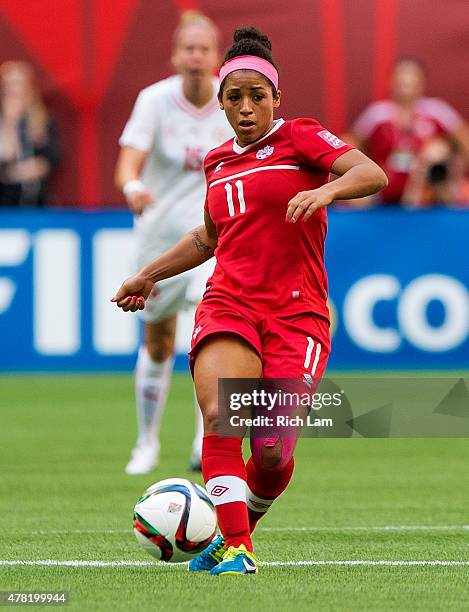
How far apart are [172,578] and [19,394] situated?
26.7 ft

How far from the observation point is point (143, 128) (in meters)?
9.77

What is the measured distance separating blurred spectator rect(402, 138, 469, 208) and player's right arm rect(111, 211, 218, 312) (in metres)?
9.12

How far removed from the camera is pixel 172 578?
5930 millimetres

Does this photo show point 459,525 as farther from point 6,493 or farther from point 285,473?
point 6,493

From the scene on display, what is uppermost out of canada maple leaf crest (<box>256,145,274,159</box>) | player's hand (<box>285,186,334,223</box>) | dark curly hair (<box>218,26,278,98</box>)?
dark curly hair (<box>218,26,278,98</box>)

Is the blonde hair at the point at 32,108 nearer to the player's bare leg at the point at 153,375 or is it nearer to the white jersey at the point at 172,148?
the white jersey at the point at 172,148

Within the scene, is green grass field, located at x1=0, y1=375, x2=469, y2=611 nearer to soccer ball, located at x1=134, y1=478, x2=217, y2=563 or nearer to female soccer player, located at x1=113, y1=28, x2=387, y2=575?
soccer ball, located at x1=134, y1=478, x2=217, y2=563

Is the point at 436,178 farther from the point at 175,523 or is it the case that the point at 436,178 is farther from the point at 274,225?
the point at 175,523

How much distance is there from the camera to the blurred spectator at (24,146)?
15.6 m

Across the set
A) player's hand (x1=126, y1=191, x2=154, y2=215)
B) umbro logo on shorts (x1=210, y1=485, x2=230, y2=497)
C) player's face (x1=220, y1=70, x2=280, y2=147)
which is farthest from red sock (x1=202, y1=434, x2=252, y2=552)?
player's hand (x1=126, y1=191, x2=154, y2=215)

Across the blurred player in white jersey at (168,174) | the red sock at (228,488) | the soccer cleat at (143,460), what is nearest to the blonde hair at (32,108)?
the blurred player in white jersey at (168,174)

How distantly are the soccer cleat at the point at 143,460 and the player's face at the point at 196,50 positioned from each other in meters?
2.31

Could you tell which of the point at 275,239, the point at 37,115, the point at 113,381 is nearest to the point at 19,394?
the point at 113,381

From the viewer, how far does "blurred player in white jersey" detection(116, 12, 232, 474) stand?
9703mm
